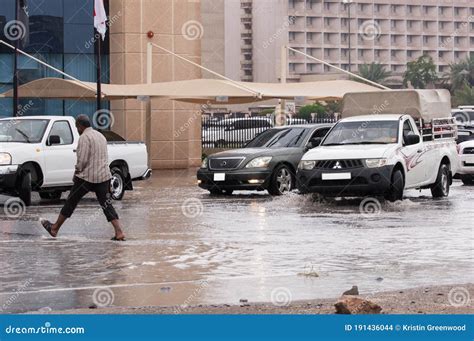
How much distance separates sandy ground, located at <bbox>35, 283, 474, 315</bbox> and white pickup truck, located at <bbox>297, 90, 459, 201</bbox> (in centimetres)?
1166

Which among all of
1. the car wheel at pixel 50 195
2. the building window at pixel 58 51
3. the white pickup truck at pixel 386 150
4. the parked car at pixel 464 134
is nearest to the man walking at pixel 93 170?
the white pickup truck at pixel 386 150

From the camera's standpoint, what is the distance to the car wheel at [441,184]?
2567 centimetres

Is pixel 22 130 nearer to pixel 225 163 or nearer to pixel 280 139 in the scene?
pixel 225 163

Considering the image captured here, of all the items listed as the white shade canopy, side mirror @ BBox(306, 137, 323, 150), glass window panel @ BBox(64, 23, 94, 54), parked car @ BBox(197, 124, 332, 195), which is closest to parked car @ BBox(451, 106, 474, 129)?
the white shade canopy

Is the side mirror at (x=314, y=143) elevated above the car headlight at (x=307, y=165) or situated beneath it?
elevated above

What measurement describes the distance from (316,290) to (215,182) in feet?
49.2

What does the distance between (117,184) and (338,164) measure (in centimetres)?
501

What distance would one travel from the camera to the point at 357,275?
12977 mm

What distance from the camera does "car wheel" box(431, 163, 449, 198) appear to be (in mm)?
25672

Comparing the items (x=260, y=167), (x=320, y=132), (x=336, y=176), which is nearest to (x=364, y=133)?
(x=336, y=176)

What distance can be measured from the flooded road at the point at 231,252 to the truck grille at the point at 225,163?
187cm

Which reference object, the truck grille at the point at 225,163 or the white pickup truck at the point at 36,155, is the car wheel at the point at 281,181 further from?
the white pickup truck at the point at 36,155
